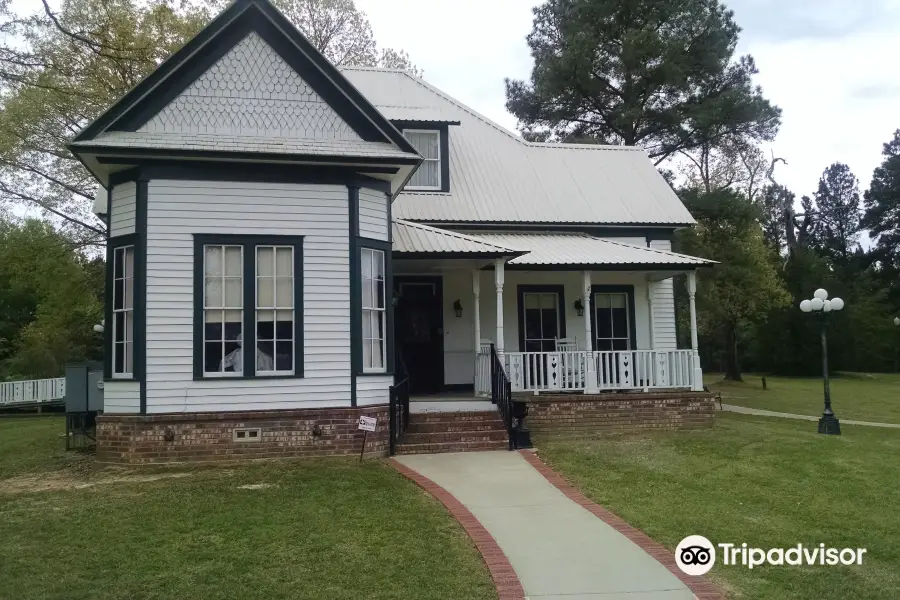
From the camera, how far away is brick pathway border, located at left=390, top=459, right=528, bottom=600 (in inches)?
228

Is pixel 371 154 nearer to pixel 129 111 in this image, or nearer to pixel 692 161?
pixel 129 111

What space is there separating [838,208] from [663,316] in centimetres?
6711

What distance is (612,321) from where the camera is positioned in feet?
57.8

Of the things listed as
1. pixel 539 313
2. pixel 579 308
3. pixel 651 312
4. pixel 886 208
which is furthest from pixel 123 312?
pixel 886 208

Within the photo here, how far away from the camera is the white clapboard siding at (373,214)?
12148 millimetres

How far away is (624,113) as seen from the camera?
29047 mm

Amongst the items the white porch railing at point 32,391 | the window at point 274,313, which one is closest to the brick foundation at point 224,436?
the window at point 274,313

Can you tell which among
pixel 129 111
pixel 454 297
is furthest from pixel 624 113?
pixel 129 111

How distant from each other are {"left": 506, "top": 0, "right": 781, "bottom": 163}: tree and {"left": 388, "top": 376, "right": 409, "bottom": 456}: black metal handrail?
A: 66.9ft

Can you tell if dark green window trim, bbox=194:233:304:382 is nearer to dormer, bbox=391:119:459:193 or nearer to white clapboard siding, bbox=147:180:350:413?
white clapboard siding, bbox=147:180:350:413

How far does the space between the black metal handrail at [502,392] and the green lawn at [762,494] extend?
0.71 m

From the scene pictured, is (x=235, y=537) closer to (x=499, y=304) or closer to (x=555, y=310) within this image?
(x=499, y=304)

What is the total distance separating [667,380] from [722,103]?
Result: 17863 mm

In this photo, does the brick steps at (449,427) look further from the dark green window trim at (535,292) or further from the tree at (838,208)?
the tree at (838,208)
